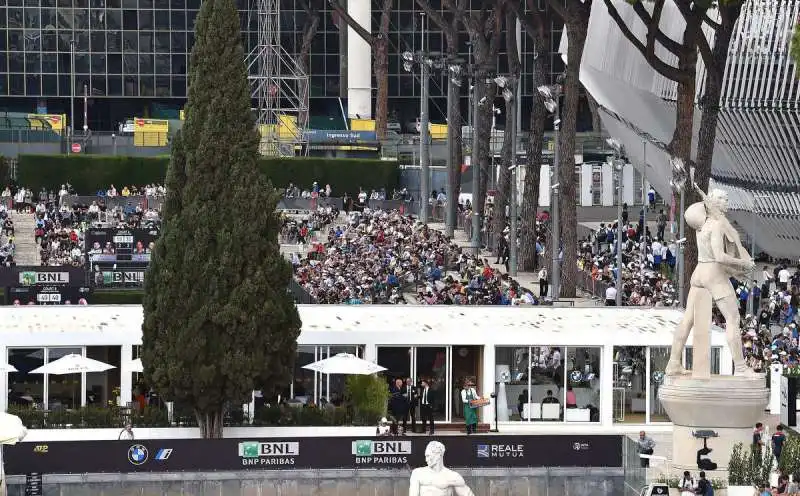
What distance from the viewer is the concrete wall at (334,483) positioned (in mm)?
31062

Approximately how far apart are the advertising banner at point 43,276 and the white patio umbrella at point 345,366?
60.8 ft

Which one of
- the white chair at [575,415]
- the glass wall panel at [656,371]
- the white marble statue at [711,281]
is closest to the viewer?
the white marble statue at [711,281]

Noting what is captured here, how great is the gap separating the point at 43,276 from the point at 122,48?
231 feet

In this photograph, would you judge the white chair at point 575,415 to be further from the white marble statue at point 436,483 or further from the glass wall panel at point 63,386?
the white marble statue at point 436,483

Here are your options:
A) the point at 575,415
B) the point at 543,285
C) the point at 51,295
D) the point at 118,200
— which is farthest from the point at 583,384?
the point at 118,200

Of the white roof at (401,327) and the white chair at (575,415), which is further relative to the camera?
the white chair at (575,415)

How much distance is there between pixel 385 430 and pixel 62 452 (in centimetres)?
681

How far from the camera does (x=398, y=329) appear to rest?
1588 inches

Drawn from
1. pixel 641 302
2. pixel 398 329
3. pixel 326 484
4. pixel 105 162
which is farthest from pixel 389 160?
pixel 326 484

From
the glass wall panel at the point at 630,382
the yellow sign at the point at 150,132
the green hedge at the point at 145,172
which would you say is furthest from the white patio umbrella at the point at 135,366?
the yellow sign at the point at 150,132

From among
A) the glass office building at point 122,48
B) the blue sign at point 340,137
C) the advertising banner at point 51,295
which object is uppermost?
the glass office building at point 122,48

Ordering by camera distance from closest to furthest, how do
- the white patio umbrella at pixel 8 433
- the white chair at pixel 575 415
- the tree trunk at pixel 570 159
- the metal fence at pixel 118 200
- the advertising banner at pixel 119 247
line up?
the white patio umbrella at pixel 8 433 → the white chair at pixel 575 415 → the tree trunk at pixel 570 159 → the advertising banner at pixel 119 247 → the metal fence at pixel 118 200

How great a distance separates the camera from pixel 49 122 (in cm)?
11394

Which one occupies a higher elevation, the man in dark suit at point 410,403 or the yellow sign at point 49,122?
the yellow sign at point 49,122
